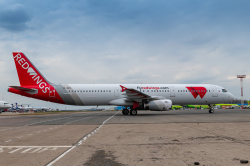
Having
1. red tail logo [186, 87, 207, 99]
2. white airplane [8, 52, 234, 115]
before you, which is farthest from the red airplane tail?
red tail logo [186, 87, 207, 99]

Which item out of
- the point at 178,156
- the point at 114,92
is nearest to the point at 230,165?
the point at 178,156

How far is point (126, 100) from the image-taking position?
2855 cm

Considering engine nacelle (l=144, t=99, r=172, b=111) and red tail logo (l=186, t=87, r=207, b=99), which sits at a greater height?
red tail logo (l=186, t=87, r=207, b=99)

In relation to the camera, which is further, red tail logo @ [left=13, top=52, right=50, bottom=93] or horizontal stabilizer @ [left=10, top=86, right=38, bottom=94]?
red tail logo @ [left=13, top=52, right=50, bottom=93]

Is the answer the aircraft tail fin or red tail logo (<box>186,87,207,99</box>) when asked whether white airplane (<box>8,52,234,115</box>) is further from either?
red tail logo (<box>186,87,207,99</box>)

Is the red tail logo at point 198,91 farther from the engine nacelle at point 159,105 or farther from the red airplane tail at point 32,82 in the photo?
the red airplane tail at point 32,82

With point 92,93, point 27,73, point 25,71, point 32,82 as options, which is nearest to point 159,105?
point 92,93

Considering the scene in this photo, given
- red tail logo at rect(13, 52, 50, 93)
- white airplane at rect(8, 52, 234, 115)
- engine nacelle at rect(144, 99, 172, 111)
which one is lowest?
engine nacelle at rect(144, 99, 172, 111)

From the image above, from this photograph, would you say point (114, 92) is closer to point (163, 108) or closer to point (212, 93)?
point (163, 108)

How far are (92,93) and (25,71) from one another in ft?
30.4

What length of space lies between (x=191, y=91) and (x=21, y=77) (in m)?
23.4

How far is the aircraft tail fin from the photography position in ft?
92.9

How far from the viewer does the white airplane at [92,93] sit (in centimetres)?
2756

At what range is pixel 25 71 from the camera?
28469mm
